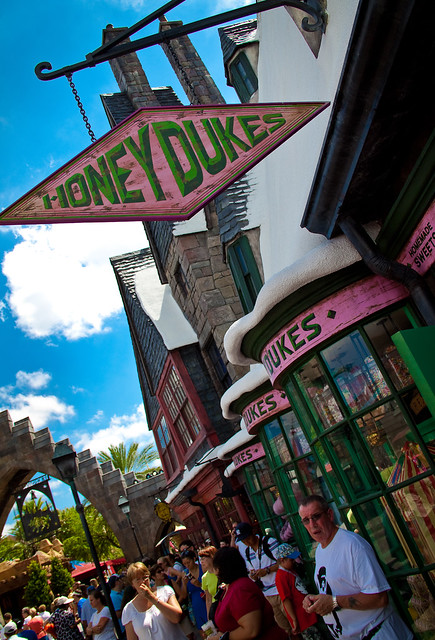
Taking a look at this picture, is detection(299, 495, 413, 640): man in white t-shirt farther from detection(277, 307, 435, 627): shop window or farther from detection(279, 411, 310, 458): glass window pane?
detection(279, 411, 310, 458): glass window pane

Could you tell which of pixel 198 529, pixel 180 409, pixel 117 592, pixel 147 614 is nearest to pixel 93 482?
pixel 198 529

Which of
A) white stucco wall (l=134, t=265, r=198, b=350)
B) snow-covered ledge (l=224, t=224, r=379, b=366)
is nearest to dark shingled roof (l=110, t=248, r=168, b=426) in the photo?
white stucco wall (l=134, t=265, r=198, b=350)

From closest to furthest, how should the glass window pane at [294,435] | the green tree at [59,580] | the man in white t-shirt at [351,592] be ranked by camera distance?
the man in white t-shirt at [351,592], the glass window pane at [294,435], the green tree at [59,580]

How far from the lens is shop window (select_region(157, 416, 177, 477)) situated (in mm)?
16406

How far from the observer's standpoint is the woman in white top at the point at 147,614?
4125 millimetres

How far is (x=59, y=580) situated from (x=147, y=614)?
71.2ft

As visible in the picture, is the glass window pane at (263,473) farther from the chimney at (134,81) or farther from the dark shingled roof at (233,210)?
the chimney at (134,81)

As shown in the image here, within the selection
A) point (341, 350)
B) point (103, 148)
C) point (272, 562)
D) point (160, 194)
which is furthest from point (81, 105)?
point (272, 562)

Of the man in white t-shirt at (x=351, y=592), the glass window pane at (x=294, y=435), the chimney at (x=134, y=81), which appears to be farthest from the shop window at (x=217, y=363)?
the man in white t-shirt at (x=351, y=592)

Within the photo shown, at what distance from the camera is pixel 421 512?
3.47 metres

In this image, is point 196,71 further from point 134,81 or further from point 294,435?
point 294,435

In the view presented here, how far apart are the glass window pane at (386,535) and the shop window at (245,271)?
451 cm

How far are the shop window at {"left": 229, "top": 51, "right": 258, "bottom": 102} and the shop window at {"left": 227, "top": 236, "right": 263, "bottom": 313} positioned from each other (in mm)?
2494

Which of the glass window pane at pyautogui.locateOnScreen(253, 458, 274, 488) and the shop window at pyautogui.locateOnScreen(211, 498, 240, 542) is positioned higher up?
the glass window pane at pyautogui.locateOnScreen(253, 458, 274, 488)
